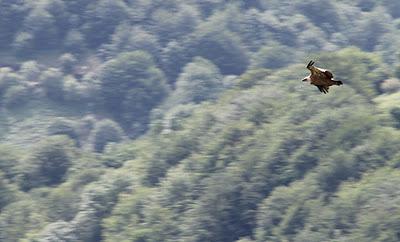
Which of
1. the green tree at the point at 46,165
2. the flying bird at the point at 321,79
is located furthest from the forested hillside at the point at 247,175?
the flying bird at the point at 321,79

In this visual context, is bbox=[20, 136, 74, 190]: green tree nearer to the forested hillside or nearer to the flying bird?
the forested hillside

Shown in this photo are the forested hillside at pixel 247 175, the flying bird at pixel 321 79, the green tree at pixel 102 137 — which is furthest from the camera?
the green tree at pixel 102 137

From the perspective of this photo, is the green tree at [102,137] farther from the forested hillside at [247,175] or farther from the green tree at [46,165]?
the green tree at [46,165]

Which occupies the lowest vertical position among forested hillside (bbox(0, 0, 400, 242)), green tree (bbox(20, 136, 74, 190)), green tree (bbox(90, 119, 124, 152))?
forested hillside (bbox(0, 0, 400, 242))

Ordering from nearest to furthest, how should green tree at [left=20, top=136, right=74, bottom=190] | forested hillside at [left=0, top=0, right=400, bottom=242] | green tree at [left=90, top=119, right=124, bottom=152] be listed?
forested hillside at [left=0, top=0, right=400, bottom=242]
green tree at [left=20, top=136, right=74, bottom=190]
green tree at [left=90, top=119, right=124, bottom=152]

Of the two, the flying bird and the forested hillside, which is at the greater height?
the forested hillside

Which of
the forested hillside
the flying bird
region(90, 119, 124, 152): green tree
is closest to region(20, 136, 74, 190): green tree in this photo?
the forested hillside

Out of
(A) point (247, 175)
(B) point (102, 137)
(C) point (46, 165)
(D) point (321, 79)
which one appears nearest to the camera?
(D) point (321, 79)

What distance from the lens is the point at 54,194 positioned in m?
131

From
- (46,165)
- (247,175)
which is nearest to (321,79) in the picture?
(247,175)

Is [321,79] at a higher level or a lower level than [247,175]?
lower

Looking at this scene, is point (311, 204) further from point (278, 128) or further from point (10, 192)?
point (10, 192)

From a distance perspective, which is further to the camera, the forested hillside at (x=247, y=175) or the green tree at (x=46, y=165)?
the green tree at (x=46, y=165)

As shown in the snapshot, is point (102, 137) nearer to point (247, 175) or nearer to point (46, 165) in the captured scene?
point (46, 165)
